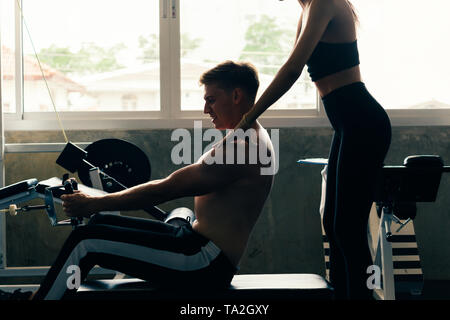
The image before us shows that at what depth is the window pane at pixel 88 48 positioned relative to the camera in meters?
2.85

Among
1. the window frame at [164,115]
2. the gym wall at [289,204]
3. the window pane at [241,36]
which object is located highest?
the window pane at [241,36]

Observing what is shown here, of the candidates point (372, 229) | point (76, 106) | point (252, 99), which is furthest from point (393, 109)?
point (76, 106)

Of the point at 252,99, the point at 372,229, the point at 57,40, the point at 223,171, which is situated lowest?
the point at 372,229

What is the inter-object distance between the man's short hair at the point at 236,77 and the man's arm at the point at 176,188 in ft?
0.82

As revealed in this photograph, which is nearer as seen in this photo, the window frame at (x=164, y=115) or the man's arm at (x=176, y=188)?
the man's arm at (x=176, y=188)

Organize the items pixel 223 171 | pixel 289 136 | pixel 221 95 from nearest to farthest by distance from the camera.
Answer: pixel 223 171 → pixel 221 95 → pixel 289 136

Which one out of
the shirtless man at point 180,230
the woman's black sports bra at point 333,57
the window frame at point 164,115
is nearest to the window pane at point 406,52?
the window frame at point 164,115

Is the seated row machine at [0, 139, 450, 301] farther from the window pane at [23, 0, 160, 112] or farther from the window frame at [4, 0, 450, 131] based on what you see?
the window pane at [23, 0, 160, 112]

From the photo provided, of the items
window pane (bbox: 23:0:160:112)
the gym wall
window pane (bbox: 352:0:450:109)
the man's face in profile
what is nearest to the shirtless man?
the man's face in profile

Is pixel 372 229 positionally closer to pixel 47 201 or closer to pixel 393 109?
pixel 393 109

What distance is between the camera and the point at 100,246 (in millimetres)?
1301

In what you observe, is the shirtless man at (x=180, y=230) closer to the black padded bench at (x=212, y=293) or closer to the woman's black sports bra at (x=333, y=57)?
the black padded bench at (x=212, y=293)

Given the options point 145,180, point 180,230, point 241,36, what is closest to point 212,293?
point 180,230
